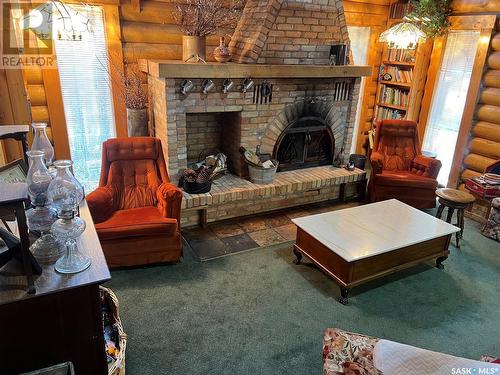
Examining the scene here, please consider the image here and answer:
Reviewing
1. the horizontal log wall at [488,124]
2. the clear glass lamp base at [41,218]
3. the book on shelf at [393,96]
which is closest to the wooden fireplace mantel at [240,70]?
the book on shelf at [393,96]

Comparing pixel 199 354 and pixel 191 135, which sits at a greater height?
pixel 191 135

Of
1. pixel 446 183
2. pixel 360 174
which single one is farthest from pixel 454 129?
pixel 360 174

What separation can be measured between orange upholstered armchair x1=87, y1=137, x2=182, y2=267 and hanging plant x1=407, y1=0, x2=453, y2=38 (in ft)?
12.1

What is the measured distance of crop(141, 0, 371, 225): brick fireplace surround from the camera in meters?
3.81

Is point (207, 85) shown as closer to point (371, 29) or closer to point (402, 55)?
point (371, 29)

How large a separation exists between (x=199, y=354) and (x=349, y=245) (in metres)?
1.39

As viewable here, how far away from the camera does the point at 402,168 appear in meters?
4.82

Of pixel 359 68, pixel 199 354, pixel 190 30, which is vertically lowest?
pixel 199 354

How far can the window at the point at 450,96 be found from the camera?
4742 millimetres

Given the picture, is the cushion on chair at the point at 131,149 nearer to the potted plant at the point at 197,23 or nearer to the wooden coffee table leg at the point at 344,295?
the potted plant at the point at 197,23

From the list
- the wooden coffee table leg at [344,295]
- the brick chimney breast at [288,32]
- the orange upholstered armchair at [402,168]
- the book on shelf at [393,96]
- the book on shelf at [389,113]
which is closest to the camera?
the wooden coffee table leg at [344,295]

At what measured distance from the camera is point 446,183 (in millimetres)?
5203

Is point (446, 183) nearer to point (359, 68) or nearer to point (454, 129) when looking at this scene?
point (454, 129)

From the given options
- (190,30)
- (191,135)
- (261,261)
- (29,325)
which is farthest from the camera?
(191,135)
